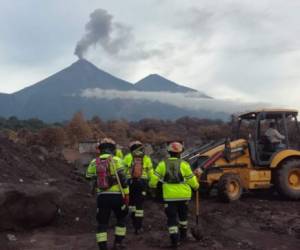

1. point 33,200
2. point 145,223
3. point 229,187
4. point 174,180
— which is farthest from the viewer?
point 229,187

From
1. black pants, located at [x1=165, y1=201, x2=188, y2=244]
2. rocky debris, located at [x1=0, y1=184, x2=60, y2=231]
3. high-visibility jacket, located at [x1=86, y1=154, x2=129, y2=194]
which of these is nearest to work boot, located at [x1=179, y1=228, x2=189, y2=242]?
black pants, located at [x1=165, y1=201, x2=188, y2=244]

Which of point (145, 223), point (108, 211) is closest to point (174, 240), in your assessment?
point (108, 211)

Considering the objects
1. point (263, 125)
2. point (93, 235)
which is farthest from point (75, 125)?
point (93, 235)

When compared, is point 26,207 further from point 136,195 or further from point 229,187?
point 229,187

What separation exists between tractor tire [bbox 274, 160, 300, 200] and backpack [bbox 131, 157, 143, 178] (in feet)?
17.4

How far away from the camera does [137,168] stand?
10109mm

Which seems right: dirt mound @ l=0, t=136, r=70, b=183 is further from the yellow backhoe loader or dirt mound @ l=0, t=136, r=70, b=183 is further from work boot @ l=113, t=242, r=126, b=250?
work boot @ l=113, t=242, r=126, b=250

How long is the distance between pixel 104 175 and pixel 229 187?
575 cm

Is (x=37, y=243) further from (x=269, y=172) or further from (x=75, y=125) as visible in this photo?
(x=75, y=125)

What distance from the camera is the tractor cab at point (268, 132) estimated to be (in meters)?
14.2

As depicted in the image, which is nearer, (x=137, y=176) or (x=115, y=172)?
(x=115, y=172)

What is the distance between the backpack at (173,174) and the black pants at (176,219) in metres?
0.37

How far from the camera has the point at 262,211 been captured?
40.1ft

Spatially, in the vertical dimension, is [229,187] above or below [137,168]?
below
